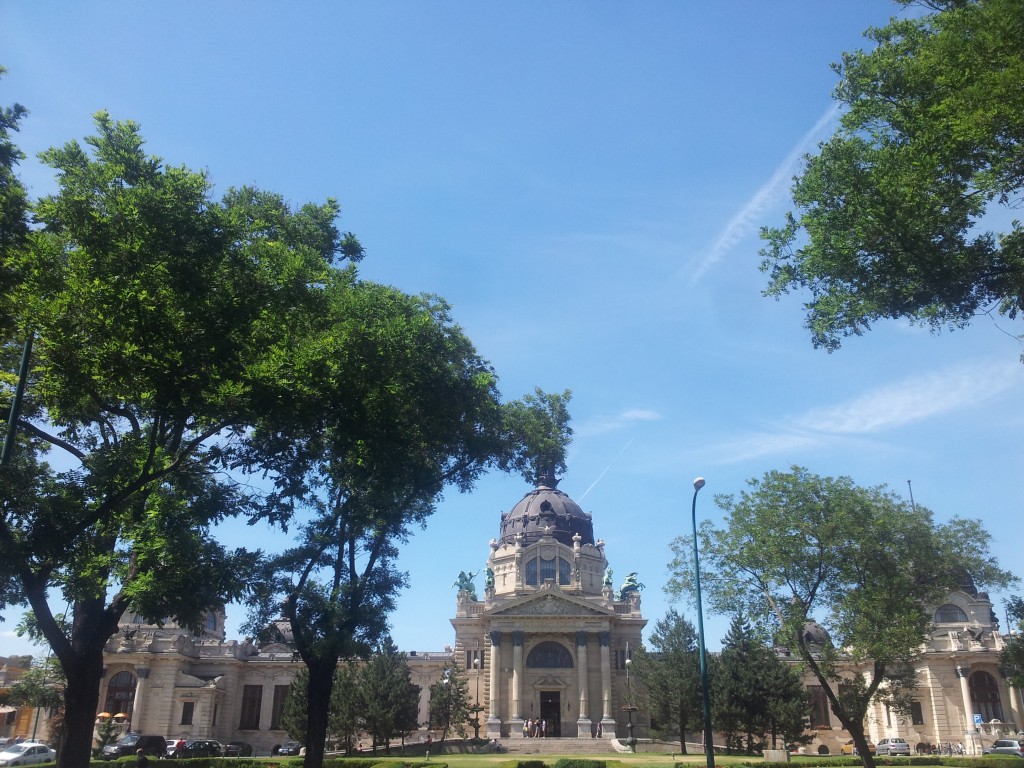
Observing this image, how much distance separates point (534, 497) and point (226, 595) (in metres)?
61.0

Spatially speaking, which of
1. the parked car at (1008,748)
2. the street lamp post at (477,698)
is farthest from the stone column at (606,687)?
the parked car at (1008,748)

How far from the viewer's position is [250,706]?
67.2m

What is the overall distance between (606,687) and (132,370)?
54.5 meters

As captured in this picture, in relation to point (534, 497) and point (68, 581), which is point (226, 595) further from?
point (534, 497)

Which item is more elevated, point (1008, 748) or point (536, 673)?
point (536, 673)

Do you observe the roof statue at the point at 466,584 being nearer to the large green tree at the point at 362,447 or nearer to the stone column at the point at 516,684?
the stone column at the point at 516,684

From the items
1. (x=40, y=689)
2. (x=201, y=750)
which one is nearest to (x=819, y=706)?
(x=201, y=750)

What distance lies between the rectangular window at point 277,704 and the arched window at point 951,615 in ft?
190

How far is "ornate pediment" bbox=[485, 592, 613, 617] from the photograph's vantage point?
214 feet

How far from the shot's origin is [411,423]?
79.4 ft

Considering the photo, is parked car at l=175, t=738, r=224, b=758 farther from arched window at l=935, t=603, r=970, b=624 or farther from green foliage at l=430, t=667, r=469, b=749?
arched window at l=935, t=603, r=970, b=624

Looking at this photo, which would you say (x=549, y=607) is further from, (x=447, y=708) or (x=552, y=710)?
(x=447, y=708)

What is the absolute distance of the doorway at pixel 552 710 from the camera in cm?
6341

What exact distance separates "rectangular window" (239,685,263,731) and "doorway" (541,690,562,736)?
24267mm
